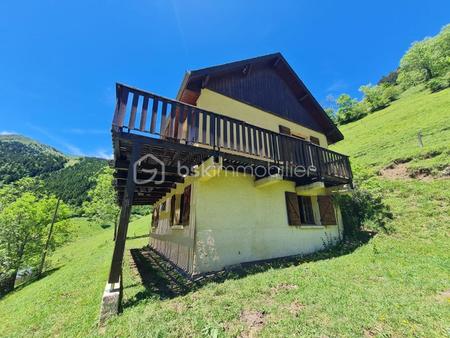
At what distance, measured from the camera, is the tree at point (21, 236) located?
43.7 ft

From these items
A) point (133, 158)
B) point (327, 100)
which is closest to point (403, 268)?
point (133, 158)

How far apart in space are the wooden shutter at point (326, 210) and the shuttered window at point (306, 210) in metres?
0.45

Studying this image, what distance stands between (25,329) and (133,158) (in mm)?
4651

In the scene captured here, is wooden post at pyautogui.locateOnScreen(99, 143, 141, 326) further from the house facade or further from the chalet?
the house facade

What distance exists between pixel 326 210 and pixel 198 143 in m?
7.74

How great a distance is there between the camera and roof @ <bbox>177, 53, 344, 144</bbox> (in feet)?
27.2

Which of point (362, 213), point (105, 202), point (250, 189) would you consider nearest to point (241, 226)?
point (250, 189)

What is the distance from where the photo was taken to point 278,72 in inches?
484

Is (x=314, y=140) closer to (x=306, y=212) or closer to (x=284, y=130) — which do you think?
(x=284, y=130)

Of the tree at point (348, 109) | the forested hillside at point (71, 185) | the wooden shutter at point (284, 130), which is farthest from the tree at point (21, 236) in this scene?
the tree at point (348, 109)

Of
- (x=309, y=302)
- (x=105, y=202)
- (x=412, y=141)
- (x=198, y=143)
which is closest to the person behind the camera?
(x=309, y=302)

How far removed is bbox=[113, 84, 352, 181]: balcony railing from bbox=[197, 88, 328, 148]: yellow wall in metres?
1.63

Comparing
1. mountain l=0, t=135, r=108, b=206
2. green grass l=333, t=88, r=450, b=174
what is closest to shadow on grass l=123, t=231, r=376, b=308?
green grass l=333, t=88, r=450, b=174
